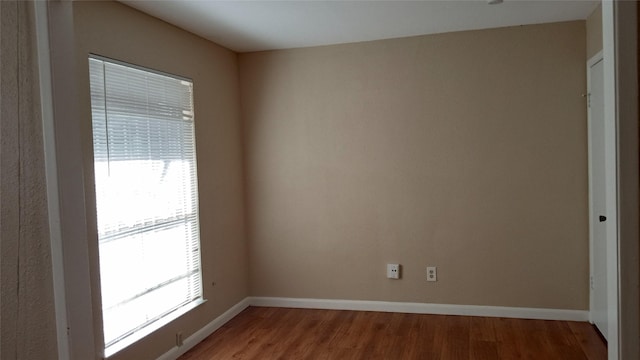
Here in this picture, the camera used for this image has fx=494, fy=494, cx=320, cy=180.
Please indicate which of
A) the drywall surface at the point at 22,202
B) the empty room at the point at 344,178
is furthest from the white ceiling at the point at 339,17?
the drywall surface at the point at 22,202

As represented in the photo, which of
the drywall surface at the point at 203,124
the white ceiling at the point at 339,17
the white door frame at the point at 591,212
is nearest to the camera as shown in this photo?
the drywall surface at the point at 203,124

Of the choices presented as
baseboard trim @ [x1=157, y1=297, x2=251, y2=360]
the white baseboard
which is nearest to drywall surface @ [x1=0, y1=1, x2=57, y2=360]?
baseboard trim @ [x1=157, y1=297, x2=251, y2=360]

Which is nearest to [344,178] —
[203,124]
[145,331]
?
[203,124]

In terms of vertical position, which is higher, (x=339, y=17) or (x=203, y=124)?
(x=339, y=17)

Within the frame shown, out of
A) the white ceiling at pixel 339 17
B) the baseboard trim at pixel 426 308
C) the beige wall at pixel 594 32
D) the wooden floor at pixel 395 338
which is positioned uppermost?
the white ceiling at pixel 339 17

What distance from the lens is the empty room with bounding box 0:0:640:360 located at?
3.19 meters

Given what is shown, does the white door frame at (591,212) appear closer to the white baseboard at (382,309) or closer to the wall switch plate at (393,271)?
the white baseboard at (382,309)

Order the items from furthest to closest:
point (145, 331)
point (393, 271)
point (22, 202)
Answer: point (393, 271) → point (145, 331) → point (22, 202)

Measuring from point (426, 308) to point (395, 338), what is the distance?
67 centimetres

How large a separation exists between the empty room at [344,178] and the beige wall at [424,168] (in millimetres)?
16

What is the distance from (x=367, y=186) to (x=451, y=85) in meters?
1.16

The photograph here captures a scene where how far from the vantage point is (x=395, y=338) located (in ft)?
12.7

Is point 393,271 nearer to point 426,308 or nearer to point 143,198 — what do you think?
point 426,308

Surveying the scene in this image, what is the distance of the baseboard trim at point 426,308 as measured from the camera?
4.15 metres
